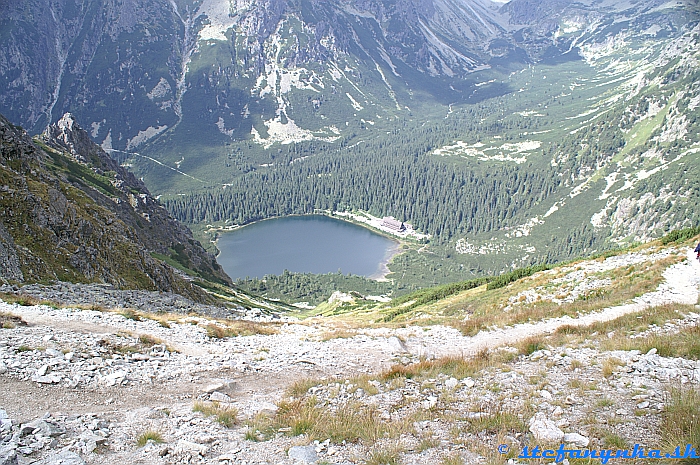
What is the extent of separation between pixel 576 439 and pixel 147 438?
32.4ft

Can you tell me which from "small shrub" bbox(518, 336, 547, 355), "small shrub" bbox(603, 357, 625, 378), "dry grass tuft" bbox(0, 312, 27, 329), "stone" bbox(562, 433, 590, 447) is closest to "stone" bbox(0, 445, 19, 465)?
"dry grass tuft" bbox(0, 312, 27, 329)

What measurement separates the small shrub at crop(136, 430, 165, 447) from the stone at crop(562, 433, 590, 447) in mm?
9401

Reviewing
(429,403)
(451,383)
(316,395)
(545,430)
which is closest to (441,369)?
(451,383)

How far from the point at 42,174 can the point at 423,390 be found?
49.5 m

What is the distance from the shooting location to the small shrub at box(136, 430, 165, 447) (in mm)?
10219

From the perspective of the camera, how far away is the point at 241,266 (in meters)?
187

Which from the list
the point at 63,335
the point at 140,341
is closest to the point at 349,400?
the point at 140,341

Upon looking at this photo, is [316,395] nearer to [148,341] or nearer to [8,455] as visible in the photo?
[8,455]

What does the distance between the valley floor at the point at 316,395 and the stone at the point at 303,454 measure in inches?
1.3

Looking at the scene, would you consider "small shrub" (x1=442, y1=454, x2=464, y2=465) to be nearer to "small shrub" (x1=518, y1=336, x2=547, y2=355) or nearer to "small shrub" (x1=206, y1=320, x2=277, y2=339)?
"small shrub" (x1=518, y1=336, x2=547, y2=355)

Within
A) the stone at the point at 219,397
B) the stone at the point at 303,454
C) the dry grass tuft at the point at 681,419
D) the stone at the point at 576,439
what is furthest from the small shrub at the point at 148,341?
the dry grass tuft at the point at 681,419

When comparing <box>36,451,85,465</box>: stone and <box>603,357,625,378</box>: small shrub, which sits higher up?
<box>603,357,625,378</box>: small shrub

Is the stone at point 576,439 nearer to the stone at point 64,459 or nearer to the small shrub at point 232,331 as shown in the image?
the stone at point 64,459

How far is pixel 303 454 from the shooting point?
32.5ft
